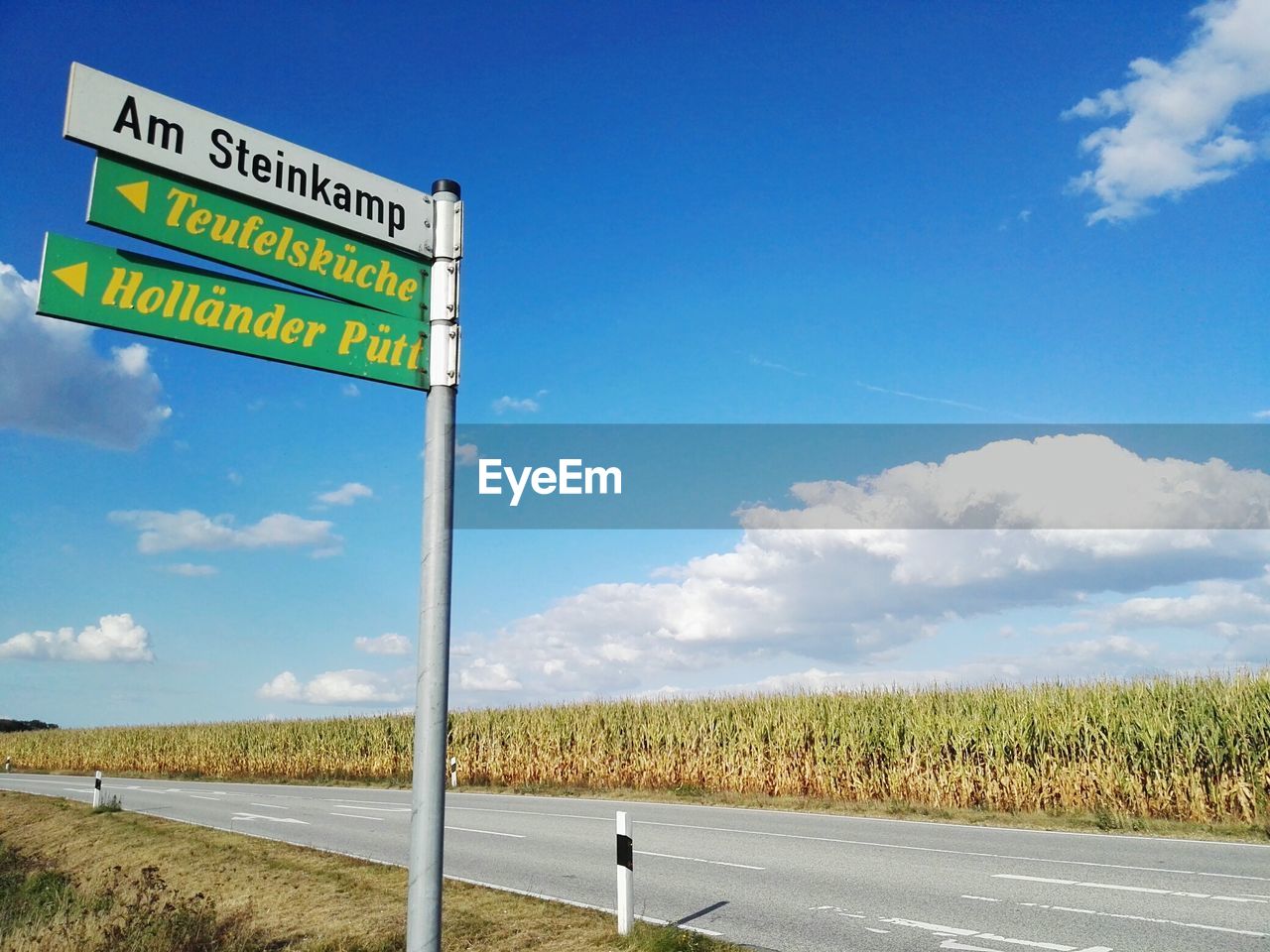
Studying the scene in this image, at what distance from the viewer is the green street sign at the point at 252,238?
4148 mm

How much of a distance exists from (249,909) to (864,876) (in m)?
7.43

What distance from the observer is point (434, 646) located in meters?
4.26

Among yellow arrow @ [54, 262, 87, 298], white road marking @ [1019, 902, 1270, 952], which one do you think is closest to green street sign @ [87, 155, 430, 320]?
yellow arrow @ [54, 262, 87, 298]

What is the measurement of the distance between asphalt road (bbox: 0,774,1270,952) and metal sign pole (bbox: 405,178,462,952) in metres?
5.32

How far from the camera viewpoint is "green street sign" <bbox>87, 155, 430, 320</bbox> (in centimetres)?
415

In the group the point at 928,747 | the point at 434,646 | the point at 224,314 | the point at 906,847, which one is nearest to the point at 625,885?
the point at 434,646

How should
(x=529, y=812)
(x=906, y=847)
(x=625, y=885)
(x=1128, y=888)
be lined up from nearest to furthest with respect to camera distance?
(x=625, y=885) < (x=1128, y=888) < (x=906, y=847) < (x=529, y=812)

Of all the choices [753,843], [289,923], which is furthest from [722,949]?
[753,843]

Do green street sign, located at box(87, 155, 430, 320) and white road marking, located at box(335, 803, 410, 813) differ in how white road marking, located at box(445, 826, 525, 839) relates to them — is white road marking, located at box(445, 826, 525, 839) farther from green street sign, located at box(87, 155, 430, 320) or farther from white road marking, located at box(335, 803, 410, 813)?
green street sign, located at box(87, 155, 430, 320)

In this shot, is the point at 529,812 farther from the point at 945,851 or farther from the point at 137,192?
the point at 137,192

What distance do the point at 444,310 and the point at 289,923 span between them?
25.4 ft

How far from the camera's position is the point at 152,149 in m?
4.20

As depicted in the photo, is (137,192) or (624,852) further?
(624,852)

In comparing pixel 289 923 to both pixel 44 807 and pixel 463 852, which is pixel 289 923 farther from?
pixel 44 807
